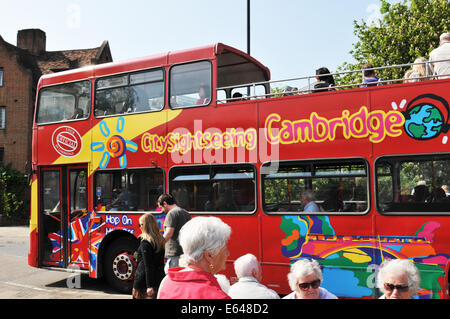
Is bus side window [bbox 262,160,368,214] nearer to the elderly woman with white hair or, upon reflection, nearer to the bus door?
the elderly woman with white hair

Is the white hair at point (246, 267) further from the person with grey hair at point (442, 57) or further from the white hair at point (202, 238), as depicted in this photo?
the person with grey hair at point (442, 57)

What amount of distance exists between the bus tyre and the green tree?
1369 centimetres

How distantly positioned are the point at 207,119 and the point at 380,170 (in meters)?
3.01

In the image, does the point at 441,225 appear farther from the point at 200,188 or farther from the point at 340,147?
the point at 200,188

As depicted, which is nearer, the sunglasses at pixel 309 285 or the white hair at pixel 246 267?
the sunglasses at pixel 309 285

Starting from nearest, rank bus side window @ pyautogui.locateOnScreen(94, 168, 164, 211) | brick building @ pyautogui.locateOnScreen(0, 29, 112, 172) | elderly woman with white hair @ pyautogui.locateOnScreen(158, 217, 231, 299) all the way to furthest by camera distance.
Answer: elderly woman with white hair @ pyautogui.locateOnScreen(158, 217, 231, 299)
bus side window @ pyautogui.locateOnScreen(94, 168, 164, 211)
brick building @ pyautogui.locateOnScreen(0, 29, 112, 172)

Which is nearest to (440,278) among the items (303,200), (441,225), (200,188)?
(441,225)

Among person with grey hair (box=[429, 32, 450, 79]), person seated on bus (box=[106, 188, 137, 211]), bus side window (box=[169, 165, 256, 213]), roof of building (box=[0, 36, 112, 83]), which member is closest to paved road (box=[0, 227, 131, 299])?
person seated on bus (box=[106, 188, 137, 211])

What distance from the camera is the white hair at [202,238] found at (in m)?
2.38

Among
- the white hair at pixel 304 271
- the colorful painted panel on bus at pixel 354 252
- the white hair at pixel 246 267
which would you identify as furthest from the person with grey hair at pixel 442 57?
the white hair at pixel 246 267

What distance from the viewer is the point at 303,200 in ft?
21.1

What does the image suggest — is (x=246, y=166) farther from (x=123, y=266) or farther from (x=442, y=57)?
(x=442, y=57)

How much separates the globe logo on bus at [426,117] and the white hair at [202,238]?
13.9ft

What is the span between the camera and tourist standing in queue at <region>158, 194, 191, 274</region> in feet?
19.5
